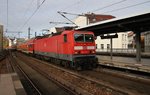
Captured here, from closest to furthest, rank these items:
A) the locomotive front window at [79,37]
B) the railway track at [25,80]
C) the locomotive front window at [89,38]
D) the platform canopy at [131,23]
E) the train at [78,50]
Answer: the railway track at [25,80]
the platform canopy at [131,23]
the train at [78,50]
the locomotive front window at [79,37]
the locomotive front window at [89,38]

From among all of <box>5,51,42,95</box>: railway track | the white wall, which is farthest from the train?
the white wall

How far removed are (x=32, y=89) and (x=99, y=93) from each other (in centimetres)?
374

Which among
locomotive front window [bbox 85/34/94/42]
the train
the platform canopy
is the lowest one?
the train

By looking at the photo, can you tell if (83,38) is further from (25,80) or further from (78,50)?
(25,80)

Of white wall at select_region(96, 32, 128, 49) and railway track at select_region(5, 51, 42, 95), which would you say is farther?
white wall at select_region(96, 32, 128, 49)

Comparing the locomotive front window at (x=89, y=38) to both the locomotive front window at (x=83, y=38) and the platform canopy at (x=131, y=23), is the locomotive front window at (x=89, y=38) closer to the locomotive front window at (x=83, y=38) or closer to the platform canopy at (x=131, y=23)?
the locomotive front window at (x=83, y=38)

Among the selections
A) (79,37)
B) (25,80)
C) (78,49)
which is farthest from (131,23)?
(25,80)

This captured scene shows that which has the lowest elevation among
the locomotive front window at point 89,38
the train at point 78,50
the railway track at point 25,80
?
the railway track at point 25,80

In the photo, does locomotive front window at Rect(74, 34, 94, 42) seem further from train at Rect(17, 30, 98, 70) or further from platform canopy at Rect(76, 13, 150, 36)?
platform canopy at Rect(76, 13, 150, 36)

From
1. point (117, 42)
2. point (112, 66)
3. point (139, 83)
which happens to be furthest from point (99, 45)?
point (139, 83)

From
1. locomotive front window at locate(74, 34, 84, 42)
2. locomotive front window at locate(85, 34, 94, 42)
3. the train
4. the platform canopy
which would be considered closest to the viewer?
the platform canopy

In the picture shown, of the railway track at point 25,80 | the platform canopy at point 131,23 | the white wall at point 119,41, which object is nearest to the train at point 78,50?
the platform canopy at point 131,23

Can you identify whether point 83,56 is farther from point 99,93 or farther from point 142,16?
point 99,93

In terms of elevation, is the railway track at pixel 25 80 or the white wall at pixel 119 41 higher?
the white wall at pixel 119 41
